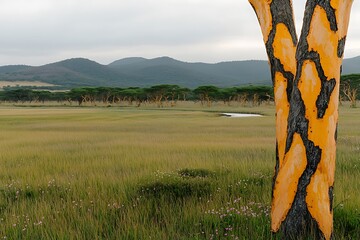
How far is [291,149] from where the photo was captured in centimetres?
332

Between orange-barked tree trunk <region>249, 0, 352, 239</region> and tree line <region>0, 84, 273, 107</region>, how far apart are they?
268 ft

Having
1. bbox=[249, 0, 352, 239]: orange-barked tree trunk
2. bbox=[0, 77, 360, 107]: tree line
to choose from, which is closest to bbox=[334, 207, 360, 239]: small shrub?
bbox=[249, 0, 352, 239]: orange-barked tree trunk

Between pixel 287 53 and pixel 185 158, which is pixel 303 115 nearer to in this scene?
pixel 287 53

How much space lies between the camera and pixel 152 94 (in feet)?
313

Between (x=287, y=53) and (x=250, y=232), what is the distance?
2007 mm

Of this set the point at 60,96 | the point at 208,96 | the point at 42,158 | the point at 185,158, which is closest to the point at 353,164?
the point at 185,158

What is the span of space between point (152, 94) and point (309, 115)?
93.0 meters

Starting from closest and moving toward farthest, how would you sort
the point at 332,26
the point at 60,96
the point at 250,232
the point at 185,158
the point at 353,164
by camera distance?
the point at 332,26
the point at 250,232
the point at 353,164
the point at 185,158
the point at 60,96

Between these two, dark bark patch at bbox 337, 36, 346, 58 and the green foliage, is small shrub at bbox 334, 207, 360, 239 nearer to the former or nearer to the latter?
dark bark patch at bbox 337, 36, 346, 58

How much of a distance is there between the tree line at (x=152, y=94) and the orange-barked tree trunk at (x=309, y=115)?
8166 centimetres

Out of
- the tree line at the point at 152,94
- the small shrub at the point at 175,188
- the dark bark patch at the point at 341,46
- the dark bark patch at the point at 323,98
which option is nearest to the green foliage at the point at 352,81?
the tree line at the point at 152,94

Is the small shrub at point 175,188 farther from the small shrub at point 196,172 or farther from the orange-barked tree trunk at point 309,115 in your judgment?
the orange-barked tree trunk at point 309,115

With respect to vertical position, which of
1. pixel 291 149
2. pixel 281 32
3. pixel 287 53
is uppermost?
pixel 281 32

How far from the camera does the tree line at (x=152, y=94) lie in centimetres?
9150
